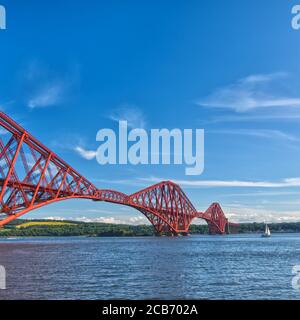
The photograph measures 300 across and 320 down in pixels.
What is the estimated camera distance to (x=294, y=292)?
73.0 ft

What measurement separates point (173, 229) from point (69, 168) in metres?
64.0

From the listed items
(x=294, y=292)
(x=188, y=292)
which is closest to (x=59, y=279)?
(x=188, y=292)

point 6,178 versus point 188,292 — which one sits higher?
point 6,178

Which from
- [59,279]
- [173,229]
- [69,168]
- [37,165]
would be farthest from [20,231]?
[59,279]

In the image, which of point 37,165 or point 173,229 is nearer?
point 37,165

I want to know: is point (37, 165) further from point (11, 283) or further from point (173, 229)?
point (173, 229)

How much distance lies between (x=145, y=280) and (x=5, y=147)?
37.2 metres

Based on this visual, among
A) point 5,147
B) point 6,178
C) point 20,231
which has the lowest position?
point 20,231
